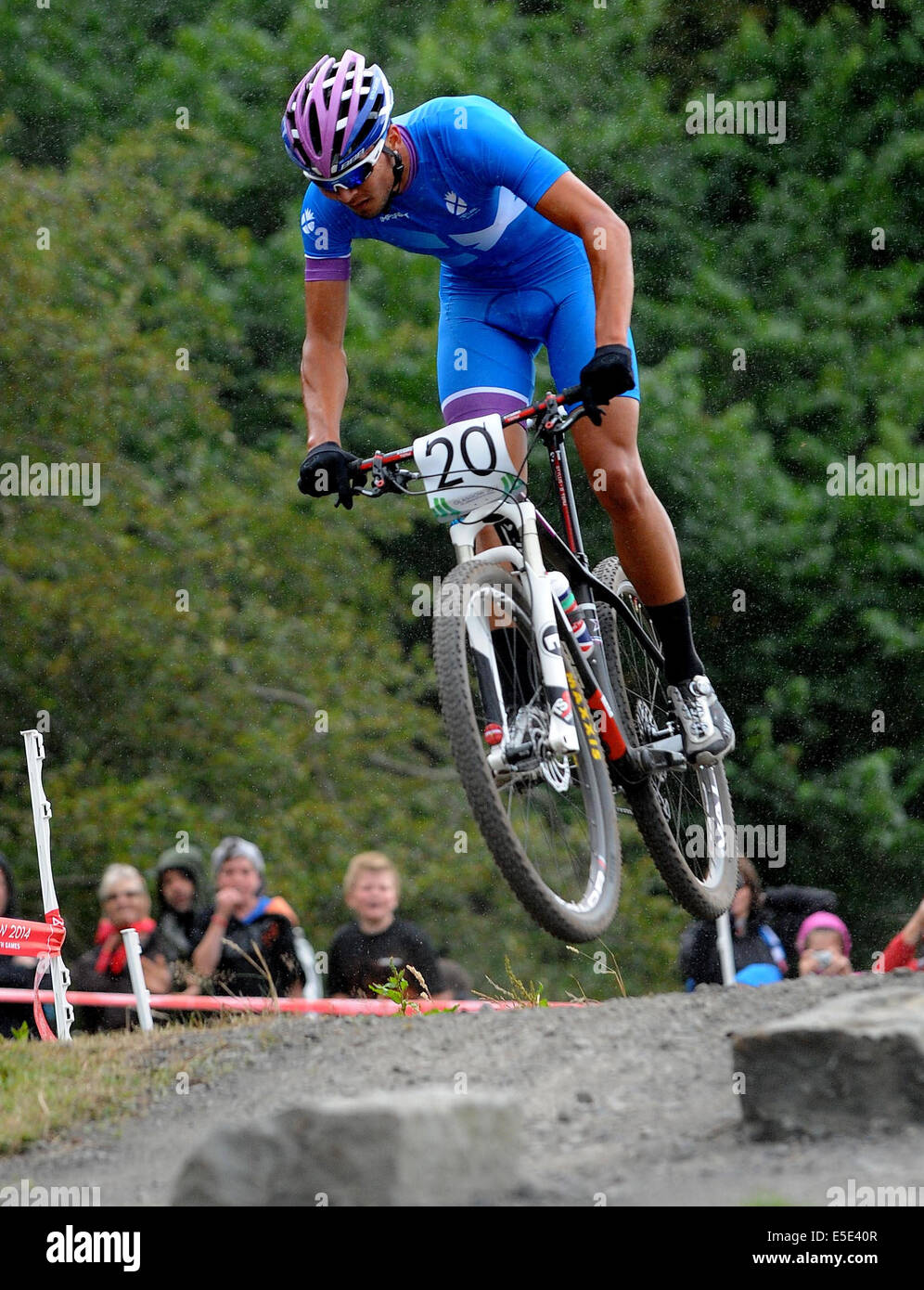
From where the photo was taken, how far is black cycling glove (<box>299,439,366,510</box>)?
4.35 metres

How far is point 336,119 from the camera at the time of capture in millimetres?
4090

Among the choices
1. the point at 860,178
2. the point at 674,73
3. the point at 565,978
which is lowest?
the point at 565,978

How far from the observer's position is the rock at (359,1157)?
284 centimetres

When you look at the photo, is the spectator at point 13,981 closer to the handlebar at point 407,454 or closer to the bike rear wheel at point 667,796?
the bike rear wheel at point 667,796

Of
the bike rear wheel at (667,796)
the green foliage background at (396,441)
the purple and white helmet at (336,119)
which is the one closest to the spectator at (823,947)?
the bike rear wheel at (667,796)

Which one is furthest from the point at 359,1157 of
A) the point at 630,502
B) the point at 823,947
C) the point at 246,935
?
the point at 823,947

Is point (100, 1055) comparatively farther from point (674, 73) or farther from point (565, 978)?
point (674, 73)

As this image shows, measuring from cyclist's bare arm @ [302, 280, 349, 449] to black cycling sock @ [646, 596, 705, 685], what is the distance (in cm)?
121

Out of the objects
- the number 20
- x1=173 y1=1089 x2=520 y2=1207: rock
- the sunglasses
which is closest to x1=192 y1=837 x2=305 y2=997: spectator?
the number 20

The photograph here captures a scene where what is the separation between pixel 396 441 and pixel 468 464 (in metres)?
9.76

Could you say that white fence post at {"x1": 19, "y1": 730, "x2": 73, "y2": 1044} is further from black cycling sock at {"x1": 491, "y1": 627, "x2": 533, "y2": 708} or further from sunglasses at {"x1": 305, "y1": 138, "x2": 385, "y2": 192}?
sunglasses at {"x1": 305, "y1": 138, "x2": 385, "y2": 192}
